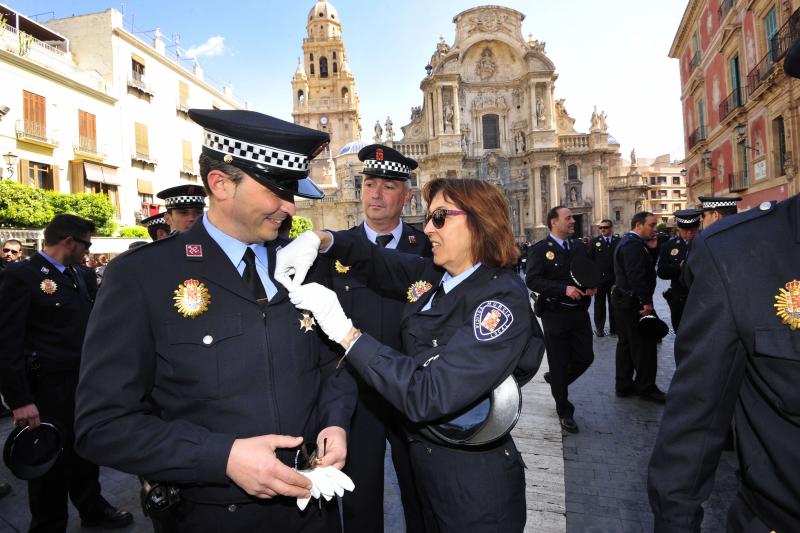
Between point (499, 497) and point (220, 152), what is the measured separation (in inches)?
72.1

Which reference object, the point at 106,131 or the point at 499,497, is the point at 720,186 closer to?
the point at 499,497

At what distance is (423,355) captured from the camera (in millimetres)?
1992

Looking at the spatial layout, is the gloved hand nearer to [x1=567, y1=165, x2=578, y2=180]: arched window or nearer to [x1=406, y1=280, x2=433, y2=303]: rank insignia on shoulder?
[x1=406, y1=280, x2=433, y2=303]: rank insignia on shoulder

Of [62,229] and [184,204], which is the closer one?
[62,229]

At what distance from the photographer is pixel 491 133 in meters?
39.5

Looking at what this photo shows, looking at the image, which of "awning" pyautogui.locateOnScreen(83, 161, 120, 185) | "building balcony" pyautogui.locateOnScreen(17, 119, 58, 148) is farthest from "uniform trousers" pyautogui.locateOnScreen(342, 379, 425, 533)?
"awning" pyautogui.locateOnScreen(83, 161, 120, 185)

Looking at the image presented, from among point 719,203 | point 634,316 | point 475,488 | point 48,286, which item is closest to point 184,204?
point 48,286

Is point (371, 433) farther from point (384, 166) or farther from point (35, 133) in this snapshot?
point (35, 133)

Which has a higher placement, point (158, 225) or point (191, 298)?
point (158, 225)

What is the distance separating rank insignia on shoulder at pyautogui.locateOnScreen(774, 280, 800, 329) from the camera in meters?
1.31

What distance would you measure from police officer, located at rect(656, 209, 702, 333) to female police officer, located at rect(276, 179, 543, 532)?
506cm

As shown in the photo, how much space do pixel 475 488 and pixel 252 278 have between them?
1.28m

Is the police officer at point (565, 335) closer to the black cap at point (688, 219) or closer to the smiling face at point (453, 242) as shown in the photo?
the black cap at point (688, 219)

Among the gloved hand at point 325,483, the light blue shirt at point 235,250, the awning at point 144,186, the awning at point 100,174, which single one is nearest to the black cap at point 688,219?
the light blue shirt at point 235,250
